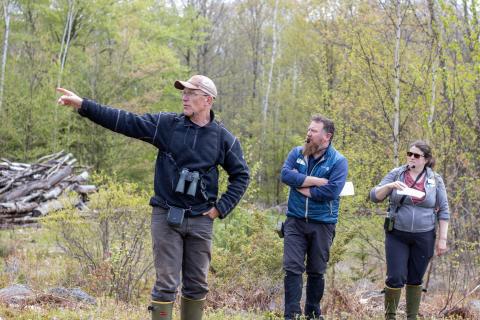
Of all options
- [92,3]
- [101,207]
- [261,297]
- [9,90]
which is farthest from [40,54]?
[261,297]

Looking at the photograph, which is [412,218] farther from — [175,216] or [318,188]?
[175,216]

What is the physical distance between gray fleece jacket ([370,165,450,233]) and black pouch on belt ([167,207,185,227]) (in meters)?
2.43

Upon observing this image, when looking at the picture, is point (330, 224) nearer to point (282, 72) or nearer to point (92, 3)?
point (92, 3)

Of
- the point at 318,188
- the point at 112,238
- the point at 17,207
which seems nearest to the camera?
the point at 318,188

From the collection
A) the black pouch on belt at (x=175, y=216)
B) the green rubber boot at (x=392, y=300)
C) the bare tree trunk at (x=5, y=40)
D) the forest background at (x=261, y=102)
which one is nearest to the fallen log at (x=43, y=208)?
the forest background at (x=261, y=102)

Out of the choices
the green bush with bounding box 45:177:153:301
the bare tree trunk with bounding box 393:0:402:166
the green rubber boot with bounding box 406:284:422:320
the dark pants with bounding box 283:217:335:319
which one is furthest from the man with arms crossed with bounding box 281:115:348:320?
the bare tree trunk with bounding box 393:0:402:166

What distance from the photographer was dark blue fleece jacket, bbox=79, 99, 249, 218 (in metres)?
4.19

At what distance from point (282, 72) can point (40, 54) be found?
1577 cm

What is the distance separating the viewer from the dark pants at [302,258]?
17.3 ft

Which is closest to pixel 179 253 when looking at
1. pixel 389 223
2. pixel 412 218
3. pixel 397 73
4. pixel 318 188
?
pixel 318 188

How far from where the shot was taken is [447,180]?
8.50 m

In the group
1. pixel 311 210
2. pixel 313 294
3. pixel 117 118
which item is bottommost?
pixel 313 294

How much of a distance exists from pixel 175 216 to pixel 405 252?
267cm

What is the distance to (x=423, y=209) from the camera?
555cm
